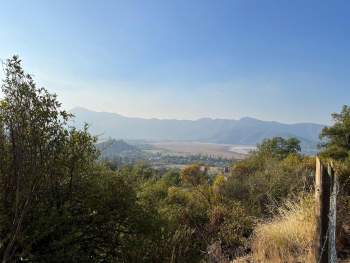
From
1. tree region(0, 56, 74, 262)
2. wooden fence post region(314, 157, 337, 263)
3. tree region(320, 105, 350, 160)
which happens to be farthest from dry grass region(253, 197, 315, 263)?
tree region(320, 105, 350, 160)

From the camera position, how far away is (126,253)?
4.68 m

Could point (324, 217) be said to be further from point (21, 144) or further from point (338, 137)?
point (338, 137)

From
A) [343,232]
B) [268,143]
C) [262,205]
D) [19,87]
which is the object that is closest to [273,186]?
[262,205]

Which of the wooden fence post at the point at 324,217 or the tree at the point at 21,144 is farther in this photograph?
the wooden fence post at the point at 324,217

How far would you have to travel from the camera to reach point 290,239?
7754mm

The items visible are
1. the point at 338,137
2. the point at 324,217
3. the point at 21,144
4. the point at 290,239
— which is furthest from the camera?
the point at 338,137

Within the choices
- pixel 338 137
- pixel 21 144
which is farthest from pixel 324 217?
pixel 338 137

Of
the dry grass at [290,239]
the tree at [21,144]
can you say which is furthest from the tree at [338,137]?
the tree at [21,144]

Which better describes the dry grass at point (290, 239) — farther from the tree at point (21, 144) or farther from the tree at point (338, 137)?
the tree at point (338, 137)

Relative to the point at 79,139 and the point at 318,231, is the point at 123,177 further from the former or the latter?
the point at 318,231

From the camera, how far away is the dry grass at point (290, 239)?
A: 7161mm

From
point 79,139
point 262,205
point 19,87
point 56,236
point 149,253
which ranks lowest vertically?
point 262,205

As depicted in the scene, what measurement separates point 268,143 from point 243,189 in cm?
2759

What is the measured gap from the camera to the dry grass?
23.5 ft
